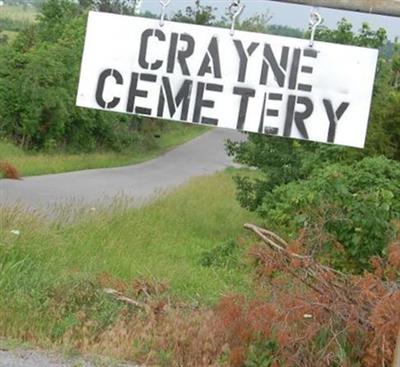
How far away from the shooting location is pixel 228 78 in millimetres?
3314

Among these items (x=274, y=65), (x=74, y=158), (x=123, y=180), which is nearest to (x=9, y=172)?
(x=123, y=180)

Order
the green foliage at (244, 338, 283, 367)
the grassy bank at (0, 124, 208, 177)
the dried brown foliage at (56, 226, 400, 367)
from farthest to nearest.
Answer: the grassy bank at (0, 124, 208, 177) → the green foliage at (244, 338, 283, 367) → the dried brown foliage at (56, 226, 400, 367)

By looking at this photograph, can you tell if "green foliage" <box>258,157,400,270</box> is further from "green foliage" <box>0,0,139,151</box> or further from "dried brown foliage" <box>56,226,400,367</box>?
"green foliage" <box>0,0,139,151</box>

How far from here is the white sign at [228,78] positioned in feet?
10.7

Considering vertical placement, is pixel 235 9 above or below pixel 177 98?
above

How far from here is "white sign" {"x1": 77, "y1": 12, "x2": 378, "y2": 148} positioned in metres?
3.25

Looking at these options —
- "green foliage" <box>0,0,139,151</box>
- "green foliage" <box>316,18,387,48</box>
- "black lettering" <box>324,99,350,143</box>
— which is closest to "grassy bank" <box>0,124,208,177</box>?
"green foliage" <box>0,0,139,151</box>

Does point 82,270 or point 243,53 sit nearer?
point 243,53

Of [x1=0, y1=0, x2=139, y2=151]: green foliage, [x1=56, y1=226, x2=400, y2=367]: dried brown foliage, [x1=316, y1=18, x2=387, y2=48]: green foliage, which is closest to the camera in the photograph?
[x1=56, y1=226, x2=400, y2=367]: dried brown foliage

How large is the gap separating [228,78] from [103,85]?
1.56 ft

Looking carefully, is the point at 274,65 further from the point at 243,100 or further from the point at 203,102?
the point at 203,102

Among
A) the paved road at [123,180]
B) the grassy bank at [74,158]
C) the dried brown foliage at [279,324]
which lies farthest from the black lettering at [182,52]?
the grassy bank at [74,158]

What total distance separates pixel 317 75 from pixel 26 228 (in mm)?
4480

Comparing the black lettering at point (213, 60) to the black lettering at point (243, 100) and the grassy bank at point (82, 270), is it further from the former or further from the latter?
the grassy bank at point (82, 270)
